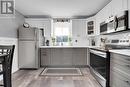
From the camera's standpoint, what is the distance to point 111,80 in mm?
3156

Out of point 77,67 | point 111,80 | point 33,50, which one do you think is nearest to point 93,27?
point 77,67

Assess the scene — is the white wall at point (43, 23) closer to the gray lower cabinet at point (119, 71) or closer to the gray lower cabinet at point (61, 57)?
the gray lower cabinet at point (61, 57)

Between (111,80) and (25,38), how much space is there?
3.91 metres

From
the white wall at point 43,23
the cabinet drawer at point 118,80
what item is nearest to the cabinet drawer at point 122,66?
the cabinet drawer at point 118,80

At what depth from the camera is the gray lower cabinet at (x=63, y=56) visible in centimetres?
640

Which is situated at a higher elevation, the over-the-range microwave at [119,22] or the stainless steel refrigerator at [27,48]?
the over-the-range microwave at [119,22]

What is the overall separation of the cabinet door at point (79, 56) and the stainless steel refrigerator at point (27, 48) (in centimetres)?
151

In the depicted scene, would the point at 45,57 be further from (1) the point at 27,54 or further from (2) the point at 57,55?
(1) the point at 27,54

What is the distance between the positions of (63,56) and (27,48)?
1447 millimetres

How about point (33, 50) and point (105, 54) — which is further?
point (33, 50)

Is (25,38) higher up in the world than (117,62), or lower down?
higher up

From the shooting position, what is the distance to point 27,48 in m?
6.09

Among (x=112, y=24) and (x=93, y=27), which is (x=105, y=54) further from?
(x=93, y=27)

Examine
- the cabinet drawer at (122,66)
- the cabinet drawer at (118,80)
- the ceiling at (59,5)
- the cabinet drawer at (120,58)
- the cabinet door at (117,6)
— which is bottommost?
the cabinet drawer at (118,80)
